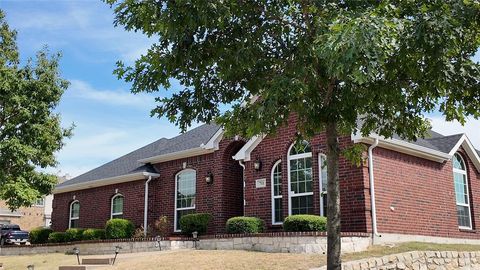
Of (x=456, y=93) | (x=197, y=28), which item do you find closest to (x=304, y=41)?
(x=197, y=28)

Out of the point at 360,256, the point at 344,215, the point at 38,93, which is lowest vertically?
the point at 360,256

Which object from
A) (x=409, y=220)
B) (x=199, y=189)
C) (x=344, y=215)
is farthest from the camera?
(x=199, y=189)

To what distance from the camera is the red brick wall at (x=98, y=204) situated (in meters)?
23.7

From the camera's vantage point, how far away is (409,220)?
17.4 meters

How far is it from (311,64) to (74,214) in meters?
22.9

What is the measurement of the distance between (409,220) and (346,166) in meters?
3.13

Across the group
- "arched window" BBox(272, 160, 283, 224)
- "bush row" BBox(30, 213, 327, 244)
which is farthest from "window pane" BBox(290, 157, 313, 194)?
"bush row" BBox(30, 213, 327, 244)

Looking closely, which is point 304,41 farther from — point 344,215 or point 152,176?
point 152,176

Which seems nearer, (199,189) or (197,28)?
(197,28)

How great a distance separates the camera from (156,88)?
28.5 ft

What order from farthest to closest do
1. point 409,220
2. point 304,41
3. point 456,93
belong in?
1. point 409,220
2. point 304,41
3. point 456,93

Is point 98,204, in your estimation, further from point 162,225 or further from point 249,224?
point 249,224

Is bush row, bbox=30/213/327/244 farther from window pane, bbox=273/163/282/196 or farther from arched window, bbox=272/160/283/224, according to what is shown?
window pane, bbox=273/163/282/196

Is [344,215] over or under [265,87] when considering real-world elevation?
under
